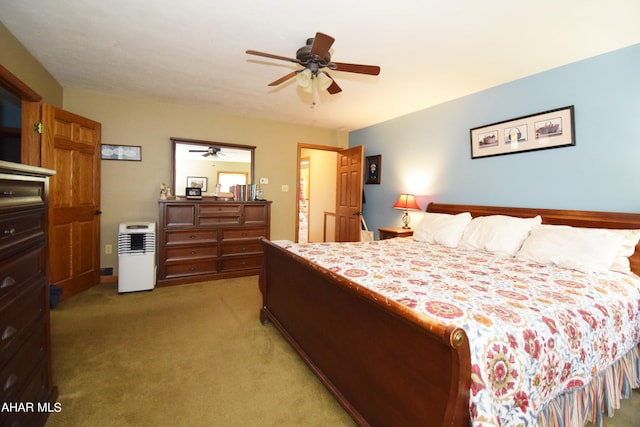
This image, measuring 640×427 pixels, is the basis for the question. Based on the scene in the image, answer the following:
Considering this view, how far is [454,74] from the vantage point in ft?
9.38

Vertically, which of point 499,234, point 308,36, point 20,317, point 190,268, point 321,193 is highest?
point 308,36

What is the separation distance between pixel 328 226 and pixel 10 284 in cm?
529

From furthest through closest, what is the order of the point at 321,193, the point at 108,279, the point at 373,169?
the point at 321,193, the point at 373,169, the point at 108,279

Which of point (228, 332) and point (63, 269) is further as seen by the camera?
point (63, 269)

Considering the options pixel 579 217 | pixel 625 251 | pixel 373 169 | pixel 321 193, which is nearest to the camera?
pixel 625 251

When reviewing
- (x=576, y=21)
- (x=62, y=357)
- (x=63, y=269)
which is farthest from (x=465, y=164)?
(x=63, y=269)

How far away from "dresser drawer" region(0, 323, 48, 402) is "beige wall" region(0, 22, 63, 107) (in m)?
2.21

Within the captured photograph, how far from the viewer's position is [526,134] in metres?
2.88

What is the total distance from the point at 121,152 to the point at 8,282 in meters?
3.16

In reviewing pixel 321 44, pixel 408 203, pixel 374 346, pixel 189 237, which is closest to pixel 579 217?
pixel 408 203

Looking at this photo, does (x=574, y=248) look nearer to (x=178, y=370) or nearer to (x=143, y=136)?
(x=178, y=370)

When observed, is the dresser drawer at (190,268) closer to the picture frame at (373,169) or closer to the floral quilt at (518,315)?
the floral quilt at (518,315)

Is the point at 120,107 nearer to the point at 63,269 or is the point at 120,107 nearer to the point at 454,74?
the point at 63,269

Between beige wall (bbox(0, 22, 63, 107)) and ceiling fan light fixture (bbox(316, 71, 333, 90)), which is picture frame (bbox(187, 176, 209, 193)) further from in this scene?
ceiling fan light fixture (bbox(316, 71, 333, 90))
